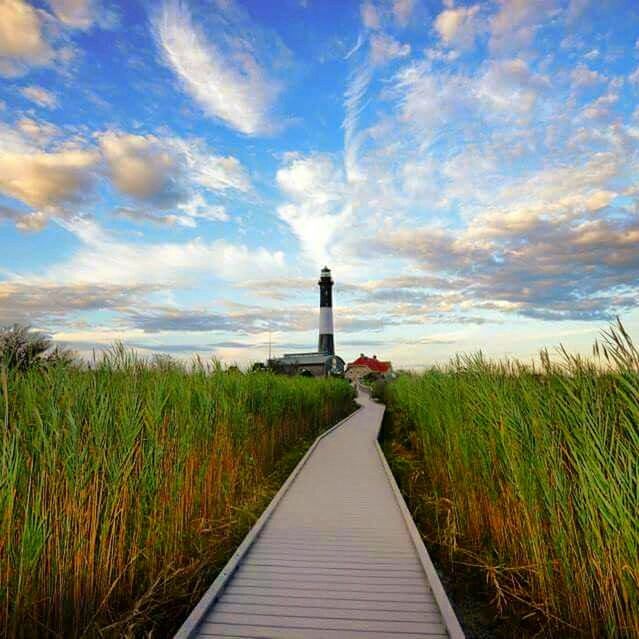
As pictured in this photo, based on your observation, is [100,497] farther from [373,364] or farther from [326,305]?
[373,364]

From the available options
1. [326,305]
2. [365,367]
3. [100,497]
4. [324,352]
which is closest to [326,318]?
[326,305]

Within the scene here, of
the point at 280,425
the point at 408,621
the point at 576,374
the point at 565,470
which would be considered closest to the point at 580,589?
the point at 565,470

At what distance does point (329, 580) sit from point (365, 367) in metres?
56.9

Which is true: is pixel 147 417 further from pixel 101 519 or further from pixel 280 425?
pixel 280 425

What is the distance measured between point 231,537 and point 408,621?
8.65 feet

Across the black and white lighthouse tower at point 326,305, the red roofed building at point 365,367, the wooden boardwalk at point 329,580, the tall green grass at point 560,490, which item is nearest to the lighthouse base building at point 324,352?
the black and white lighthouse tower at point 326,305

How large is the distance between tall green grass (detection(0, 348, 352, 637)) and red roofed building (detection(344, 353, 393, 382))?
5431cm

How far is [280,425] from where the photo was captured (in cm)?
1018

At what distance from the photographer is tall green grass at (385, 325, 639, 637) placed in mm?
2625

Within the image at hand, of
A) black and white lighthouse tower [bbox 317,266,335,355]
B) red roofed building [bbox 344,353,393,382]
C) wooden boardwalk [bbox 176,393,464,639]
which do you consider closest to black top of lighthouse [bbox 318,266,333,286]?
black and white lighthouse tower [bbox 317,266,335,355]

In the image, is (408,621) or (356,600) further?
(356,600)

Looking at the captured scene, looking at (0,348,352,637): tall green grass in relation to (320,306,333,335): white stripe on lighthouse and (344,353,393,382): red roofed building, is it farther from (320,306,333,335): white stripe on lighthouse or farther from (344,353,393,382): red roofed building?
(344,353,393,382): red roofed building

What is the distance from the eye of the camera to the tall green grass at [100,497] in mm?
2908

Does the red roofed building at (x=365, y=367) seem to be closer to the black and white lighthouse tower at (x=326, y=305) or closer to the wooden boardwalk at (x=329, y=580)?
the black and white lighthouse tower at (x=326, y=305)
